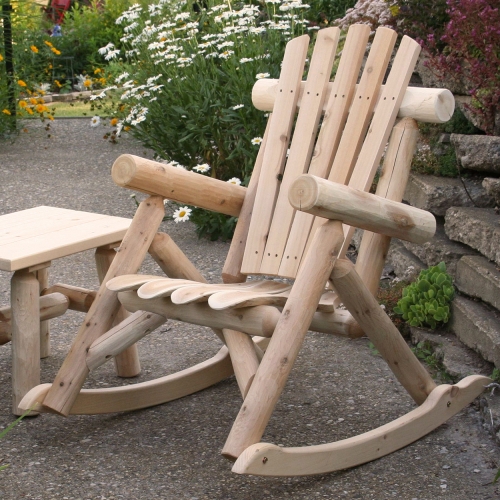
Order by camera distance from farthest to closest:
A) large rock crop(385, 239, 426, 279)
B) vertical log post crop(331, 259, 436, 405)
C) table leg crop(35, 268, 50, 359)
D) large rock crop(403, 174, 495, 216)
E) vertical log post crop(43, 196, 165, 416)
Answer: large rock crop(385, 239, 426, 279) → large rock crop(403, 174, 495, 216) → table leg crop(35, 268, 50, 359) → vertical log post crop(43, 196, 165, 416) → vertical log post crop(331, 259, 436, 405)

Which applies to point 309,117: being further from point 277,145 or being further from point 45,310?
point 45,310

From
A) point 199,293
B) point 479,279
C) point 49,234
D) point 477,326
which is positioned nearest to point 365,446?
point 199,293

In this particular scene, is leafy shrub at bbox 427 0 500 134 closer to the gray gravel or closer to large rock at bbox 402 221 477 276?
large rock at bbox 402 221 477 276

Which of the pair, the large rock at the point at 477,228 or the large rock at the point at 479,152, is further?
the large rock at the point at 479,152

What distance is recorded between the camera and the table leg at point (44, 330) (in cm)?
304

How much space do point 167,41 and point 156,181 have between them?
8.46 feet

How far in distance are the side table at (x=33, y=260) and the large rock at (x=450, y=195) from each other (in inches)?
48.0

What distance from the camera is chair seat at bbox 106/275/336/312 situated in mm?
2156

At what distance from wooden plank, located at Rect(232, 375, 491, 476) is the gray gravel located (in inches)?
1.8

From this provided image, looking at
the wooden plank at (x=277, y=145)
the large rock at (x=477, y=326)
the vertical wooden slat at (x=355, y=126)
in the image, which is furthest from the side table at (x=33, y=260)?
the large rock at (x=477, y=326)

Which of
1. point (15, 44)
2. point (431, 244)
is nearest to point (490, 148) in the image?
point (431, 244)

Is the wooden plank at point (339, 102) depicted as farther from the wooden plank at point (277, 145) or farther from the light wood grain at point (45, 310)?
the light wood grain at point (45, 310)

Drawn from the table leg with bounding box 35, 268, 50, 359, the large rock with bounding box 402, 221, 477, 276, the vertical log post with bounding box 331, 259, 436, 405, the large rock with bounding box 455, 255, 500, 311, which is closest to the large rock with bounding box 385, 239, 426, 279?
the large rock with bounding box 402, 221, 477, 276

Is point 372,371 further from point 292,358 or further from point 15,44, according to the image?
point 15,44
